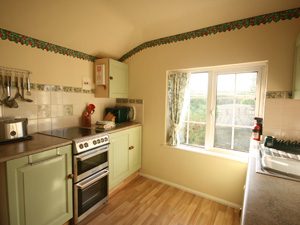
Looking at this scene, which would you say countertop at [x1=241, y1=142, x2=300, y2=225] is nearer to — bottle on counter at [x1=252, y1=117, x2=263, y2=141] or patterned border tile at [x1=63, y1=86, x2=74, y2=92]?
bottle on counter at [x1=252, y1=117, x2=263, y2=141]

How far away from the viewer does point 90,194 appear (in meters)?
1.78

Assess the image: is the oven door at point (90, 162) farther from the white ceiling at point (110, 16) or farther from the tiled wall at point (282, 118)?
the tiled wall at point (282, 118)

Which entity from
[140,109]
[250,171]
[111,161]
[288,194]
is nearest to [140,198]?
[111,161]

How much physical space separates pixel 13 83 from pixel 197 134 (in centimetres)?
234

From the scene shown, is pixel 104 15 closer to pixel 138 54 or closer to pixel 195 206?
pixel 138 54

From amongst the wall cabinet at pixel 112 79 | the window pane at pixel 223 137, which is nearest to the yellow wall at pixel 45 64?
the wall cabinet at pixel 112 79

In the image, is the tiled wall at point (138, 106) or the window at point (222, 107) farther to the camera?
the tiled wall at point (138, 106)

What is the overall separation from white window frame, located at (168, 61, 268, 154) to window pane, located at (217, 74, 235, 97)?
0.17ft

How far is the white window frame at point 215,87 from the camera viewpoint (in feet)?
6.04

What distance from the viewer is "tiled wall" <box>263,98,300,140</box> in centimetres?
157

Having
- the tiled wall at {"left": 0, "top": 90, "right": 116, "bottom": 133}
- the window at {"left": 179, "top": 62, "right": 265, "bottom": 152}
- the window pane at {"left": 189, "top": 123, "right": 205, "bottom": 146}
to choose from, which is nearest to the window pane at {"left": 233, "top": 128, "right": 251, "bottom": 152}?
the window at {"left": 179, "top": 62, "right": 265, "bottom": 152}

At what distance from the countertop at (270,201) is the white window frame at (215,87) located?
118 cm

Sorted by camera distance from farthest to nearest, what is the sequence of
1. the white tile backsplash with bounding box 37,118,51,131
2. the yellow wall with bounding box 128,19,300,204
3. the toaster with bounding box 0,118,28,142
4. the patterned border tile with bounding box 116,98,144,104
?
the patterned border tile with bounding box 116,98,144,104
the white tile backsplash with bounding box 37,118,51,131
the yellow wall with bounding box 128,19,300,204
the toaster with bounding box 0,118,28,142

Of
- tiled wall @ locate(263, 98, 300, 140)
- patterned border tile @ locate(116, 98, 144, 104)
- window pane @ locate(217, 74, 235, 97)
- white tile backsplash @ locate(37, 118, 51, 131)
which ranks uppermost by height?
window pane @ locate(217, 74, 235, 97)
